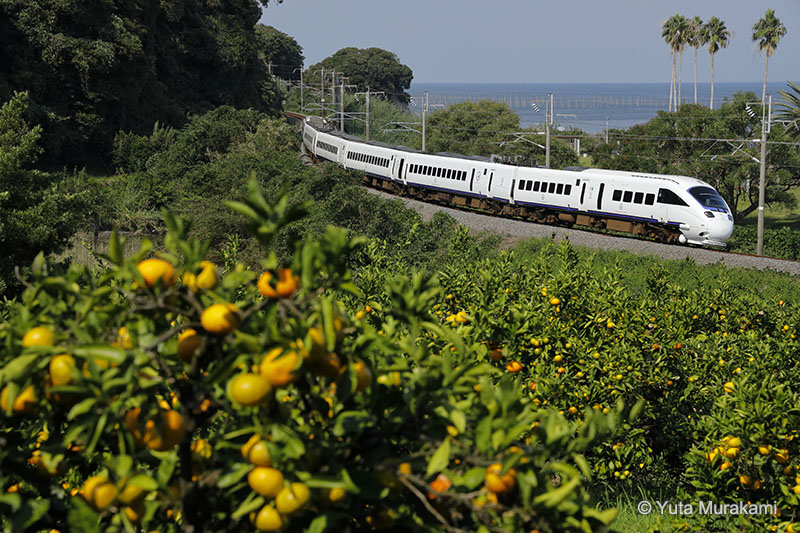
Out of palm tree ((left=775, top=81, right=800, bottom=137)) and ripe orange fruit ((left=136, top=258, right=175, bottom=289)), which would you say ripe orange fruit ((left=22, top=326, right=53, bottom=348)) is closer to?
ripe orange fruit ((left=136, top=258, right=175, bottom=289))

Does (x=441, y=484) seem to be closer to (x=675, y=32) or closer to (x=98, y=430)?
(x=98, y=430)

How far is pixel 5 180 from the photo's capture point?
12211 millimetres

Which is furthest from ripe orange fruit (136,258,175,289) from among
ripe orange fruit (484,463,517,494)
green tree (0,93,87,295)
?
green tree (0,93,87,295)

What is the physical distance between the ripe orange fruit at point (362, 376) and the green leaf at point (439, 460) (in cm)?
32

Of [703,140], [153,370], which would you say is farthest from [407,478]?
[703,140]

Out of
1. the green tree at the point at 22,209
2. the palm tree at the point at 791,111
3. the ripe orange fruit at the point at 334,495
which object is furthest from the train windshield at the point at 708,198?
the palm tree at the point at 791,111

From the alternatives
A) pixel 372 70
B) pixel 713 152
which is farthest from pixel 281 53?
pixel 713 152

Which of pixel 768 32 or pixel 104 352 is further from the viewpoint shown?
pixel 768 32

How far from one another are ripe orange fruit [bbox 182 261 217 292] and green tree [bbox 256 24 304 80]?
11558 cm

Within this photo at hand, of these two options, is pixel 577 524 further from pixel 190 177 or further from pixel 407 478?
pixel 190 177

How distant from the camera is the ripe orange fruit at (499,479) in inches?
85.1

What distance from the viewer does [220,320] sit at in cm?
214

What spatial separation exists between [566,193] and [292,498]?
2672 centimetres

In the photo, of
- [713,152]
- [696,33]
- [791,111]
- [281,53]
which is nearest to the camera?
[713,152]
